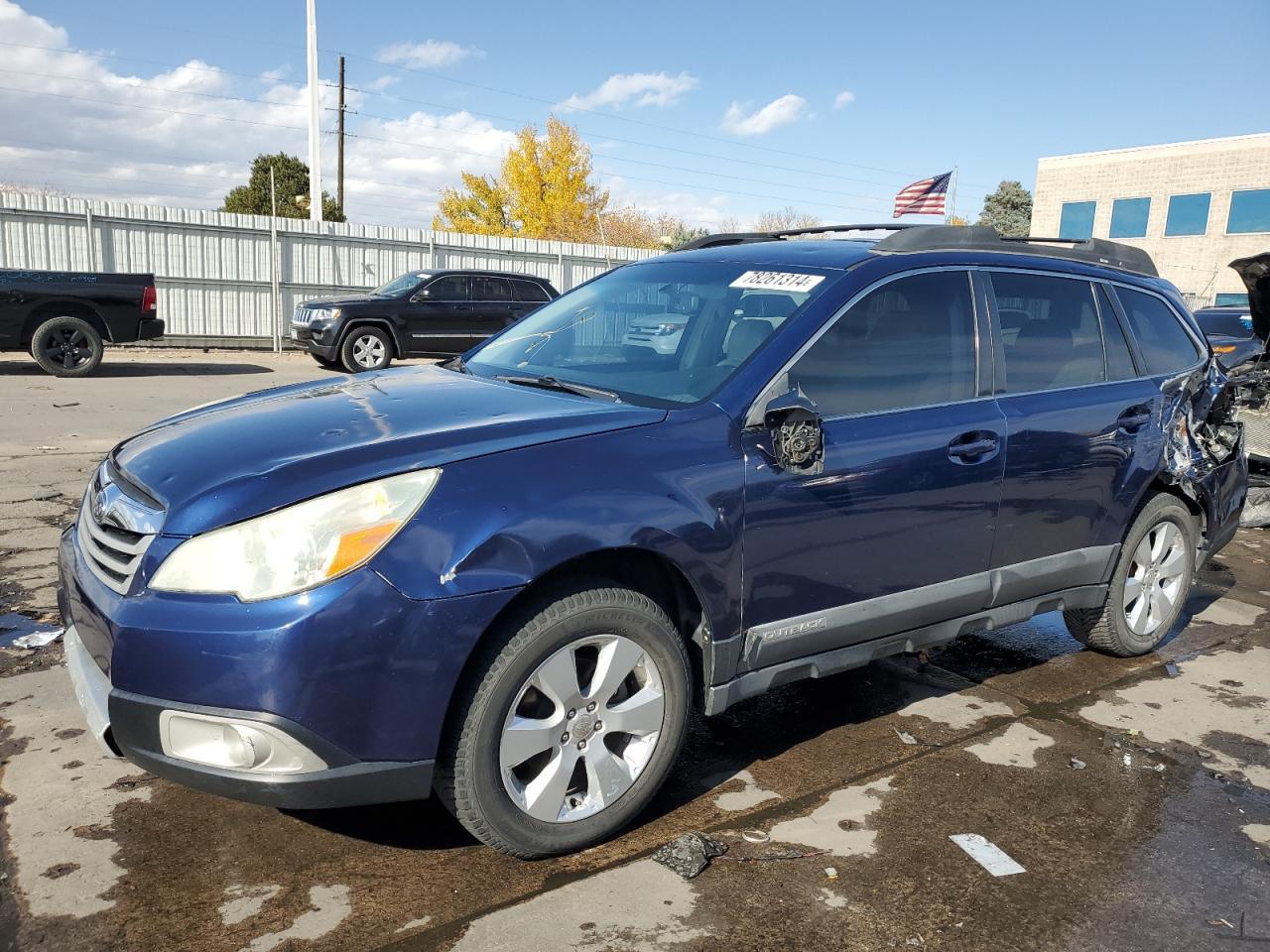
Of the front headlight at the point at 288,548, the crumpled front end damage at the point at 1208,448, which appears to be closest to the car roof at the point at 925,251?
the crumpled front end damage at the point at 1208,448

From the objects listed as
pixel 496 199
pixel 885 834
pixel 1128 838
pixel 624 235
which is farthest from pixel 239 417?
pixel 624 235

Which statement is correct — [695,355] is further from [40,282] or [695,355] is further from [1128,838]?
[40,282]

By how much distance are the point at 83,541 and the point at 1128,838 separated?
3.25 meters

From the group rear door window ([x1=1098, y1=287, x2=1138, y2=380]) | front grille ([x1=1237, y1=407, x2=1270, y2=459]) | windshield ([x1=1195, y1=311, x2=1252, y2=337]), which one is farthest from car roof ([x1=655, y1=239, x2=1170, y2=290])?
windshield ([x1=1195, y1=311, x2=1252, y2=337])

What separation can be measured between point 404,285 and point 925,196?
950cm

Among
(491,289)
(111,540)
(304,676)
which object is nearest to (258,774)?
(304,676)

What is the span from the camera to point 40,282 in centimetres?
1291

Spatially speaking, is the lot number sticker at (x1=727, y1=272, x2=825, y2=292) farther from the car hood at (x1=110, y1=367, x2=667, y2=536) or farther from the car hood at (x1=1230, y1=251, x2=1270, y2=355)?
the car hood at (x1=1230, y1=251, x2=1270, y2=355)

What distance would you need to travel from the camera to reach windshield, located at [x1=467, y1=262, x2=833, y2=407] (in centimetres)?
334

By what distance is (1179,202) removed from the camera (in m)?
39.8

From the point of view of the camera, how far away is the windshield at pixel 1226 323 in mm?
13102

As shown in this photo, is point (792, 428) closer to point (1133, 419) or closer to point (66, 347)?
point (1133, 419)

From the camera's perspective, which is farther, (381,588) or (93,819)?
(93,819)

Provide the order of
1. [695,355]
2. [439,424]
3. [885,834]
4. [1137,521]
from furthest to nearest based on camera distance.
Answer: [1137,521]
[695,355]
[885,834]
[439,424]
